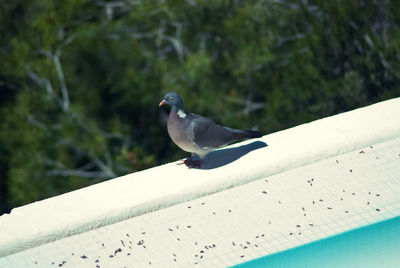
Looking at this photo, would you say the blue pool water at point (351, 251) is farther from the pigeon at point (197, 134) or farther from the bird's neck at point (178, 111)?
the bird's neck at point (178, 111)

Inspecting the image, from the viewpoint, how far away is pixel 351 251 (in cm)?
445

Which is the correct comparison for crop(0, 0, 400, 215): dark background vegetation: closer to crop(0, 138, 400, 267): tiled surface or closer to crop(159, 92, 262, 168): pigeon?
crop(159, 92, 262, 168): pigeon

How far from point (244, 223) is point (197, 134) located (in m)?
0.84

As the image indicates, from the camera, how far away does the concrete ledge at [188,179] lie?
4.57 meters

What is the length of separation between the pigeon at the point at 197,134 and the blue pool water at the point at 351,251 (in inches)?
43.0

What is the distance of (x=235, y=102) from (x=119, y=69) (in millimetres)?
2481

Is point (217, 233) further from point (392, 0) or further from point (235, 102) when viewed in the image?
point (235, 102)

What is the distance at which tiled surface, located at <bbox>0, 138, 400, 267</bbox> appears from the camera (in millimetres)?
4270

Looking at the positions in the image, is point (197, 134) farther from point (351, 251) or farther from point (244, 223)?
point (351, 251)

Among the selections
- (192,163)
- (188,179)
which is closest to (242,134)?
(192,163)

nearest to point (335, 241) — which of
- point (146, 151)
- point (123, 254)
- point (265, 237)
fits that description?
point (265, 237)

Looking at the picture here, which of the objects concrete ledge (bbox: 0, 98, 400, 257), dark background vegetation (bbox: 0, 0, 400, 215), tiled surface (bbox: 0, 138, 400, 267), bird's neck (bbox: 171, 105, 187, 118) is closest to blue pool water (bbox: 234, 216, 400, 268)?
tiled surface (bbox: 0, 138, 400, 267)

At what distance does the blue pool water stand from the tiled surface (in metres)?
0.04

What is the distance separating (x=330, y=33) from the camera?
9.37 meters
